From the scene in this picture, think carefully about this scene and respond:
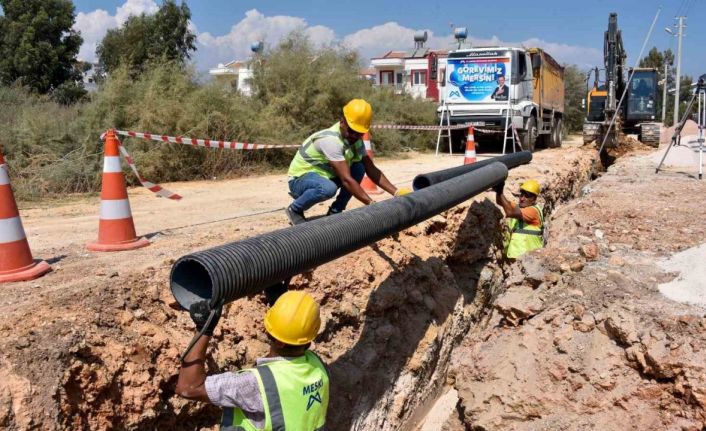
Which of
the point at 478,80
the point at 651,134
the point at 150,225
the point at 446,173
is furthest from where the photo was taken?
the point at 651,134

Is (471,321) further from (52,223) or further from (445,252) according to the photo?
(52,223)

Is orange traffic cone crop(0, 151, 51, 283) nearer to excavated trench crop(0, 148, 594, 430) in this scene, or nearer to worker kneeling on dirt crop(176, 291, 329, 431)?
excavated trench crop(0, 148, 594, 430)

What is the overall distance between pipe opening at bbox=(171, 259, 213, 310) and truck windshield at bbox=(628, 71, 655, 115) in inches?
844

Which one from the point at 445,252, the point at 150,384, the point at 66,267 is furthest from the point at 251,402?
the point at 445,252

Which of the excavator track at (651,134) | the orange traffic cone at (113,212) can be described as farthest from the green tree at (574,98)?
the orange traffic cone at (113,212)

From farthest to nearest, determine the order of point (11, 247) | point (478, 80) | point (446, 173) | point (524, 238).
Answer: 1. point (478, 80)
2. point (524, 238)
3. point (446, 173)
4. point (11, 247)

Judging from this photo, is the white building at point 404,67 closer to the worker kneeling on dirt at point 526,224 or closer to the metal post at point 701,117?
the metal post at point 701,117

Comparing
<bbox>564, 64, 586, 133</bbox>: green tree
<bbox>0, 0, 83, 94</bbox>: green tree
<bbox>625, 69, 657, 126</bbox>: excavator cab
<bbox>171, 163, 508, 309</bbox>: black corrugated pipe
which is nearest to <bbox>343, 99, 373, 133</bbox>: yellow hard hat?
<bbox>171, 163, 508, 309</bbox>: black corrugated pipe

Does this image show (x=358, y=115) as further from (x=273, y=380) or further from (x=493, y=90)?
(x=493, y=90)

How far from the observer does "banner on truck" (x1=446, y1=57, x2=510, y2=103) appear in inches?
598

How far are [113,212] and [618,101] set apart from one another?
1911 cm

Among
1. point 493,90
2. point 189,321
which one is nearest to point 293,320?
point 189,321

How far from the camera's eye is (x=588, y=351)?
12.4ft

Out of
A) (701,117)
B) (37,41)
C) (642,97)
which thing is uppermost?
(37,41)
